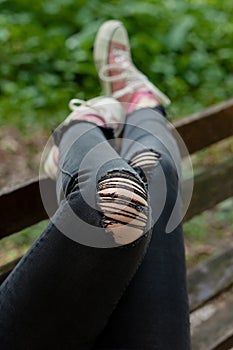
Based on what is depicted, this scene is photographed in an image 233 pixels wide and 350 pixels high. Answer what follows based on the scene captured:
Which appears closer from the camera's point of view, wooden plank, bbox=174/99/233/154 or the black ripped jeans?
the black ripped jeans

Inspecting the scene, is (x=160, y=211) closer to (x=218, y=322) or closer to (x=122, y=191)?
(x=122, y=191)

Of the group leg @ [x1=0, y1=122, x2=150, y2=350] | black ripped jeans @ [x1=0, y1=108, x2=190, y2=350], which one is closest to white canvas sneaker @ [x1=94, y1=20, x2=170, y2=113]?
black ripped jeans @ [x1=0, y1=108, x2=190, y2=350]

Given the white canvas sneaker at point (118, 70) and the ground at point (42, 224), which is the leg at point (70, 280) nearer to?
the white canvas sneaker at point (118, 70)

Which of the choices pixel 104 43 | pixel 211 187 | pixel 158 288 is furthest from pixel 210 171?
pixel 158 288

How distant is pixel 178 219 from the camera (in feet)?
3.77

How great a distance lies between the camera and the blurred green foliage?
238 centimetres

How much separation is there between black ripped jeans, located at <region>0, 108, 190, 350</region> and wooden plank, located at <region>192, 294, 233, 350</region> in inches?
14.9

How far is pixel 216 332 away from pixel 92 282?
0.65 meters

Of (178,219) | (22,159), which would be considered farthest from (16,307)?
(22,159)

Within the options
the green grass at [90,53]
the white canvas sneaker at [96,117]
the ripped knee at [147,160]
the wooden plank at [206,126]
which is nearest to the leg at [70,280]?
the ripped knee at [147,160]

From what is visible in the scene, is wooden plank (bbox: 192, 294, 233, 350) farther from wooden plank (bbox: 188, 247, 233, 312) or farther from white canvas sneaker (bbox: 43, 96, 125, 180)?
white canvas sneaker (bbox: 43, 96, 125, 180)

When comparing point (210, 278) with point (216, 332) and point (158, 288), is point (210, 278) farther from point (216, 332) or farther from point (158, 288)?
point (158, 288)

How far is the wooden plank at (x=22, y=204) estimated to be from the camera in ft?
4.32

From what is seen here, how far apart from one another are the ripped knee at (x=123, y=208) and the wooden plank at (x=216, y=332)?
0.64 meters
